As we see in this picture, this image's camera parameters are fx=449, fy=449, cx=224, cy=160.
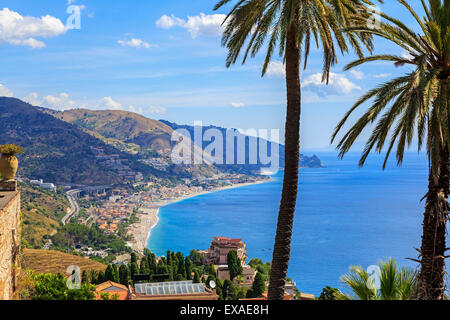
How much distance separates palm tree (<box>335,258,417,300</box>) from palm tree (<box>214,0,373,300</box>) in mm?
1376

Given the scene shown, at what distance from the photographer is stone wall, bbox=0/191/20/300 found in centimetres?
478

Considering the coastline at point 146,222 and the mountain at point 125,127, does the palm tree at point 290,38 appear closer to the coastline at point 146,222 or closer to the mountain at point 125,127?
the coastline at point 146,222

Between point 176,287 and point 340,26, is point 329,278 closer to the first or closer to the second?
point 176,287

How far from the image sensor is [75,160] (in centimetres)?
10731

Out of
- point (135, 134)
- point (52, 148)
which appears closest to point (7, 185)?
point (52, 148)

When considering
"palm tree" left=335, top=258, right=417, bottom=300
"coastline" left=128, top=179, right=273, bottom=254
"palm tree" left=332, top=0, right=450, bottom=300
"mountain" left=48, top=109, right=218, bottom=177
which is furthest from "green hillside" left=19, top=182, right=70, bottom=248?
"mountain" left=48, top=109, right=218, bottom=177

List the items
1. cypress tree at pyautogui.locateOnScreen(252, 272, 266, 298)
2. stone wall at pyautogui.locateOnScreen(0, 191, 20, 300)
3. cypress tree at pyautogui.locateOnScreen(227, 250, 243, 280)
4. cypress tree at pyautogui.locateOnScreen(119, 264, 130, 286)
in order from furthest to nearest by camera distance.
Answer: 1. cypress tree at pyautogui.locateOnScreen(227, 250, 243, 280)
2. cypress tree at pyautogui.locateOnScreen(119, 264, 130, 286)
3. cypress tree at pyautogui.locateOnScreen(252, 272, 266, 298)
4. stone wall at pyautogui.locateOnScreen(0, 191, 20, 300)

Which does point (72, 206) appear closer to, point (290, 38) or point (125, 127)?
point (290, 38)

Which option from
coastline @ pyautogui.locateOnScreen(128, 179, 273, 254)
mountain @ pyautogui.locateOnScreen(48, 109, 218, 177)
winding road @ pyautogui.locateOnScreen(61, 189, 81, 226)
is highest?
mountain @ pyautogui.locateOnScreen(48, 109, 218, 177)

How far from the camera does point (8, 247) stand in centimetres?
533

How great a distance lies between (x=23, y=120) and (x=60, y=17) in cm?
5293

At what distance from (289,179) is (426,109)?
210cm

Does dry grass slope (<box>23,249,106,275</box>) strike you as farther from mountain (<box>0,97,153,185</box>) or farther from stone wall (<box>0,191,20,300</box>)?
mountain (<box>0,97,153,185</box>)

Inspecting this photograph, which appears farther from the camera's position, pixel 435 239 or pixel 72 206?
pixel 72 206
